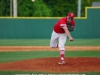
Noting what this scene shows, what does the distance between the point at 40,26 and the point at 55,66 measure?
1622cm

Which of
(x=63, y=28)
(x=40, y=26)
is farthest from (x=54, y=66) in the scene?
(x=40, y=26)

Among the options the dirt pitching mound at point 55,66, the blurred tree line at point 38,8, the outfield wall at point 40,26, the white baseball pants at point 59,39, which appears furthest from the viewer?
the blurred tree line at point 38,8

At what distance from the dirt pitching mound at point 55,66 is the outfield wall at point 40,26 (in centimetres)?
1449

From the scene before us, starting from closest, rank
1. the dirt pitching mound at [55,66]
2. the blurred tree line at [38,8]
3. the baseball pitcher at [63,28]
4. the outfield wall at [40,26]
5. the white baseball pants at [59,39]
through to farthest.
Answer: the dirt pitching mound at [55,66] → the baseball pitcher at [63,28] → the white baseball pants at [59,39] → the outfield wall at [40,26] → the blurred tree line at [38,8]

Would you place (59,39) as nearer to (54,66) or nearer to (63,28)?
(63,28)

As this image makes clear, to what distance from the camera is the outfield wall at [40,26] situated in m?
28.3

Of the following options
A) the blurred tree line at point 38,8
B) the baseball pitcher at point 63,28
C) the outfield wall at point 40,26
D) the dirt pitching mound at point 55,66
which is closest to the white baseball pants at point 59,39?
the baseball pitcher at point 63,28

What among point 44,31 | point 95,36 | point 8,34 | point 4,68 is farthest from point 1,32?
point 4,68

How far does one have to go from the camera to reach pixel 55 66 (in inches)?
485

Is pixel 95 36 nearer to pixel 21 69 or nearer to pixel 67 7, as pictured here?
pixel 67 7

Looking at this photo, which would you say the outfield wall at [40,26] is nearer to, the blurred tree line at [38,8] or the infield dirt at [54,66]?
the blurred tree line at [38,8]

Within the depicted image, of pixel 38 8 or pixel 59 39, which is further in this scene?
pixel 38 8

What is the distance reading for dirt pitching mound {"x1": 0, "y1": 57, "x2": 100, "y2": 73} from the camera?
1162 cm

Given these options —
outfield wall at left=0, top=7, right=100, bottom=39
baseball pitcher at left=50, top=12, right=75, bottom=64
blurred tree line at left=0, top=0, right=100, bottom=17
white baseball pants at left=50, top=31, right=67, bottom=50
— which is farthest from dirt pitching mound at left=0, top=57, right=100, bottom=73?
blurred tree line at left=0, top=0, right=100, bottom=17
